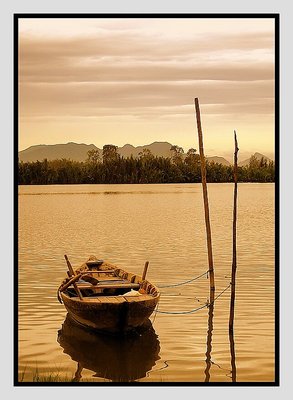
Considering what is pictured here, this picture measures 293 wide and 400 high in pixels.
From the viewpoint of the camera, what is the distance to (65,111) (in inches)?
634

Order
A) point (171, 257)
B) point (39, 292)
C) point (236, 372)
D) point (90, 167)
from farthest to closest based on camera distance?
point (90, 167) < point (171, 257) < point (39, 292) < point (236, 372)

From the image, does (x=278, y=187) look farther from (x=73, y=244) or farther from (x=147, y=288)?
(x=73, y=244)

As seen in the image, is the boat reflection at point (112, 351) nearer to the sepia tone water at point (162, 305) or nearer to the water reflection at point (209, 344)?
the sepia tone water at point (162, 305)

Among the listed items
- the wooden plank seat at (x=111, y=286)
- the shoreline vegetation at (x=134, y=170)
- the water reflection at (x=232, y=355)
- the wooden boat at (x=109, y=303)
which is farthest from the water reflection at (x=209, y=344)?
the shoreline vegetation at (x=134, y=170)

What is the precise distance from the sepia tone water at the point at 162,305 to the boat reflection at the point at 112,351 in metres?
0.02

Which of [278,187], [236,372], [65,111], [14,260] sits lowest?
[236,372]

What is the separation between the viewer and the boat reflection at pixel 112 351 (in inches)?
497

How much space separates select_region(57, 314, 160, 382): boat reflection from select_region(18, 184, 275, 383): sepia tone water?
0.05ft

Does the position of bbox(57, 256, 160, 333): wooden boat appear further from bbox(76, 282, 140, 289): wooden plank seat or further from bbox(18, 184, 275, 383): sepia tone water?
bbox(18, 184, 275, 383): sepia tone water

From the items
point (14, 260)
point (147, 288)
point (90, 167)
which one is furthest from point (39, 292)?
point (90, 167)

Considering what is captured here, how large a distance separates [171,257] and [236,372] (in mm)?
11801

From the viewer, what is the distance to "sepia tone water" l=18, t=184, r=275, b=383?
1248cm

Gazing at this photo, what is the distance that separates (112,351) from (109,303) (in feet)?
2.26

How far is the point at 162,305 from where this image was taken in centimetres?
1681
